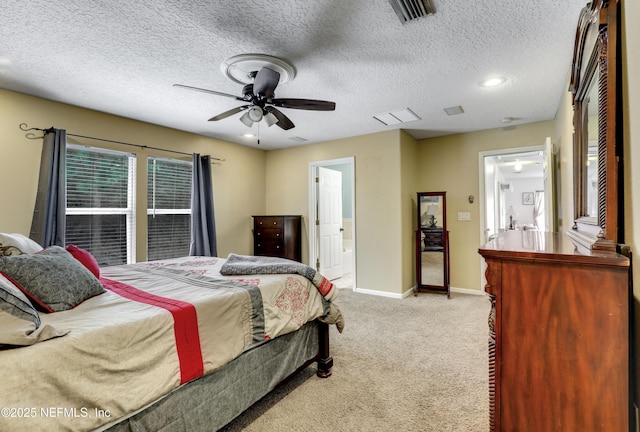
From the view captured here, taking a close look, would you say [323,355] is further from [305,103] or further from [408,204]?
[408,204]

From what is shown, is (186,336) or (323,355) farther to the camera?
(323,355)

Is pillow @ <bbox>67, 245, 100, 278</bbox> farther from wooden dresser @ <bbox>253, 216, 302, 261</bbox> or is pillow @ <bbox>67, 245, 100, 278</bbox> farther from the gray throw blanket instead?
wooden dresser @ <bbox>253, 216, 302, 261</bbox>

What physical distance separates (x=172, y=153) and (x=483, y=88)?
3.92 metres

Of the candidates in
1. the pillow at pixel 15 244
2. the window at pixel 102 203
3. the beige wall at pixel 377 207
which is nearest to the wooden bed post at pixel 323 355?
the pillow at pixel 15 244

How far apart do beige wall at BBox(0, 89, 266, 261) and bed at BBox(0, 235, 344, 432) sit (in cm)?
150

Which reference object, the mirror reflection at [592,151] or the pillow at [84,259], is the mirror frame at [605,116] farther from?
the pillow at [84,259]

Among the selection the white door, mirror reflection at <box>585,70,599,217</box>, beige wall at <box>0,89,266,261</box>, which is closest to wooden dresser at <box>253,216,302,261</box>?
beige wall at <box>0,89,266,261</box>

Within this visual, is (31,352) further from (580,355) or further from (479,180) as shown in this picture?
(479,180)

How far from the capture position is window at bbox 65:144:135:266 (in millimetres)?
3441

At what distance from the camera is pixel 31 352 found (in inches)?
40.8

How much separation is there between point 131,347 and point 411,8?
7.51 feet

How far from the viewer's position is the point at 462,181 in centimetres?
470

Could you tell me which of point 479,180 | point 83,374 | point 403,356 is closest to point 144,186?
point 83,374

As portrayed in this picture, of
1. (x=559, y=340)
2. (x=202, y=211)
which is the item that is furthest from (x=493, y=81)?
(x=202, y=211)
